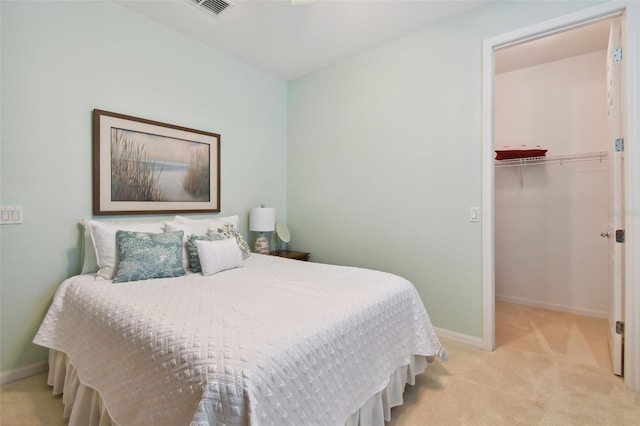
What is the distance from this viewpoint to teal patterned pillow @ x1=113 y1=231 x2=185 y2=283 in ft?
6.24

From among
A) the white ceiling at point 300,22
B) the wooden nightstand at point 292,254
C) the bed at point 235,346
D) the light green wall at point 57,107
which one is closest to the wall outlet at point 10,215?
the light green wall at point 57,107

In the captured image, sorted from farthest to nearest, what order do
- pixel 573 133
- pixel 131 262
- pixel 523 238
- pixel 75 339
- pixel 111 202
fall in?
pixel 523 238 → pixel 573 133 → pixel 111 202 → pixel 131 262 → pixel 75 339

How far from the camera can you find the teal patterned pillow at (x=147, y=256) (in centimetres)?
190

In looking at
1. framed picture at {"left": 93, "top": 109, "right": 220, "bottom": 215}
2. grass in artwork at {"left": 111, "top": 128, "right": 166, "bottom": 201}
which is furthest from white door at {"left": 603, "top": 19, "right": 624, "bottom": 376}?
grass in artwork at {"left": 111, "top": 128, "right": 166, "bottom": 201}

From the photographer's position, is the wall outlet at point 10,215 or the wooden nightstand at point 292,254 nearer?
the wall outlet at point 10,215

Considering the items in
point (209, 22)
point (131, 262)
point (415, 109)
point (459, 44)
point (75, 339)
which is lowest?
point (75, 339)

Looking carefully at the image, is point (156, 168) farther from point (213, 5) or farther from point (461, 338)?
point (461, 338)

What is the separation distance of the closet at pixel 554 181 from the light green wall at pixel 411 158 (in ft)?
3.83

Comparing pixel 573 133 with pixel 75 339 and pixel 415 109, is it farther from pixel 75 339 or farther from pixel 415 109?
pixel 75 339

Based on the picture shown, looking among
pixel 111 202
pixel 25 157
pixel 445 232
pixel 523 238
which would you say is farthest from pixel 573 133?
pixel 25 157

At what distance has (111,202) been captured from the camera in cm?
229

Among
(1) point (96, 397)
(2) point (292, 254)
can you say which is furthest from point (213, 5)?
A: (1) point (96, 397)

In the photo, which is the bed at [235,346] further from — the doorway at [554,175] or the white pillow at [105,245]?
the doorway at [554,175]

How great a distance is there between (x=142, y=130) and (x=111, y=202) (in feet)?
2.10
